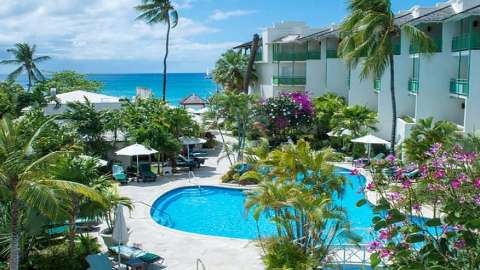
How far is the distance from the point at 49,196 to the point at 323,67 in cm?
3438

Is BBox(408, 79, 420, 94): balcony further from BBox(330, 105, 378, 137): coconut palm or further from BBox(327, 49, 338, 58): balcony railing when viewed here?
BBox(327, 49, 338, 58): balcony railing

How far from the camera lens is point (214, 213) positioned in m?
21.5

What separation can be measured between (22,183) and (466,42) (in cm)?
2143

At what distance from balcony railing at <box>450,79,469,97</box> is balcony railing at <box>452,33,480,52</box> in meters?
1.56

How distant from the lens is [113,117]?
26.6m

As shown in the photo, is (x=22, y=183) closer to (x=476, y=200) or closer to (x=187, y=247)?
(x=187, y=247)

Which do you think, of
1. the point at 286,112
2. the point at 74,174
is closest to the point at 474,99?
the point at 286,112

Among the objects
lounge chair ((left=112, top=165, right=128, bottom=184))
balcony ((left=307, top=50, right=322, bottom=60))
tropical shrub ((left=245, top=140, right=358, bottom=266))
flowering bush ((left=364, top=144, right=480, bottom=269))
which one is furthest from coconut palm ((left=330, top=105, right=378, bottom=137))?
flowering bush ((left=364, top=144, right=480, bottom=269))

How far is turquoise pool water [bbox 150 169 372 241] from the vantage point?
19188 mm

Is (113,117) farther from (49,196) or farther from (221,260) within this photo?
(49,196)

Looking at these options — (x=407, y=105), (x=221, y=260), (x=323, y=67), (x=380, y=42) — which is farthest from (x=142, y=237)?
(x=323, y=67)

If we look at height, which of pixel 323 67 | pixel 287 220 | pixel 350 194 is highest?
pixel 323 67

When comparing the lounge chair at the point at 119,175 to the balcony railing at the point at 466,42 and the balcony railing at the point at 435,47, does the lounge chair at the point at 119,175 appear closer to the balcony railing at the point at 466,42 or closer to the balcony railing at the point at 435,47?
the balcony railing at the point at 435,47

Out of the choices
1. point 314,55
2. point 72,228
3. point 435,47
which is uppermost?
point 314,55
